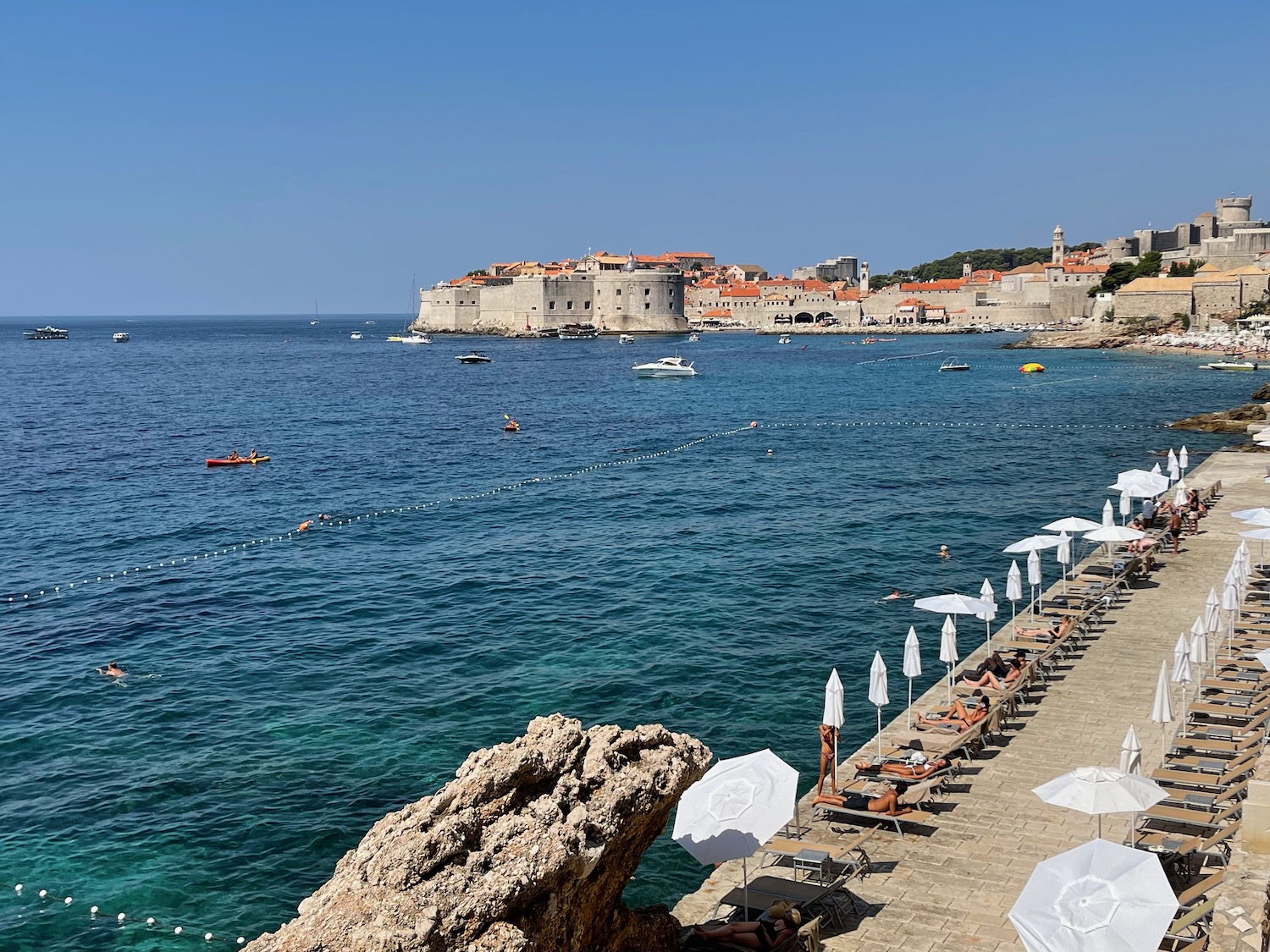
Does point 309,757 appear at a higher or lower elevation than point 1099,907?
lower

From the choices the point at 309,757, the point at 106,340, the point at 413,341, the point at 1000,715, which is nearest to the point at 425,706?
the point at 309,757

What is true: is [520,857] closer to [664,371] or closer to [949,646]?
[949,646]

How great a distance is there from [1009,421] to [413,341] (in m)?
94.3

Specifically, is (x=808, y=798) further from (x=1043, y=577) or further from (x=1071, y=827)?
(x=1043, y=577)

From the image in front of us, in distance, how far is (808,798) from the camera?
924 cm

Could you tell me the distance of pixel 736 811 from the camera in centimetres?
730

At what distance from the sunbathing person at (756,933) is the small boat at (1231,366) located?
61504 mm

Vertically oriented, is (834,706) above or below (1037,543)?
below

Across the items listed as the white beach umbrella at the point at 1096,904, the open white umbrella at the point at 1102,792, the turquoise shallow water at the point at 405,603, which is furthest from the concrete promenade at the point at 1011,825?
the turquoise shallow water at the point at 405,603

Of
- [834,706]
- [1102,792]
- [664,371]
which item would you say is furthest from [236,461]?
[664,371]

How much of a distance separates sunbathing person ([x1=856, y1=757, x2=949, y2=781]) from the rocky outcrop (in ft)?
11.2

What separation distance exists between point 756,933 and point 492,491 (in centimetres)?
2301

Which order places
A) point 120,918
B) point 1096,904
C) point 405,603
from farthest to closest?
point 405,603, point 120,918, point 1096,904

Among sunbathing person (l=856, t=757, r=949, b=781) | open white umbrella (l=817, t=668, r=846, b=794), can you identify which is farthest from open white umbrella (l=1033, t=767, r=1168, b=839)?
open white umbrella (l=817, t=668, r=846, b=794)
